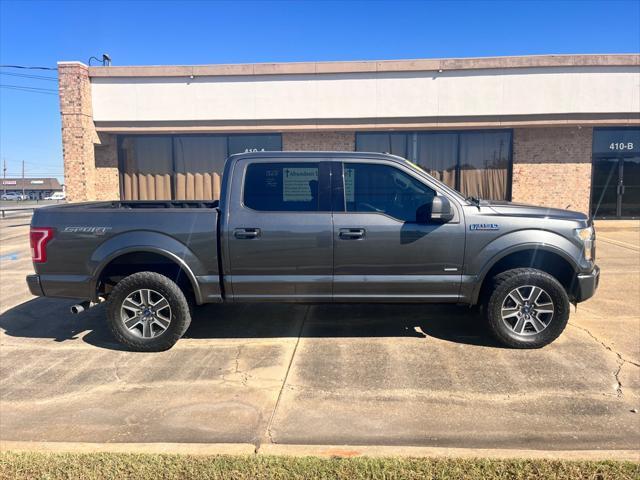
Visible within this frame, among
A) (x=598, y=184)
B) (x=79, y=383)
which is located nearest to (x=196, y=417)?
(x=79, y=383)

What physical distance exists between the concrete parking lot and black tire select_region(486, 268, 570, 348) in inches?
6.2

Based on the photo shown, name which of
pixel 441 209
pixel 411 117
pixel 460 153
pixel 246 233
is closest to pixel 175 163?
pixel 411 117

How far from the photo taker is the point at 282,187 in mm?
4828

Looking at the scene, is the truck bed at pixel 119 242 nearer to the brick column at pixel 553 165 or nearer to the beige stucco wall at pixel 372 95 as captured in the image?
the beige stucco wall at pixel 372 95

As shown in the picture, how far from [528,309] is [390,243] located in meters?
1.52

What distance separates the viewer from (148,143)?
1522cm

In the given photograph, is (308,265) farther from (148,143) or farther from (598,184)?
(598,184)

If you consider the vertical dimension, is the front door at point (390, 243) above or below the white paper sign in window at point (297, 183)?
below

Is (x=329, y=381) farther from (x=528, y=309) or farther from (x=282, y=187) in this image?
(x=528, y=309)

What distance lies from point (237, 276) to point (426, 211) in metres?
1.95

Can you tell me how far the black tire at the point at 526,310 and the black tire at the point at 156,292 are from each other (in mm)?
3043

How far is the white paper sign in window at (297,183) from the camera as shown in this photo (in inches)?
189

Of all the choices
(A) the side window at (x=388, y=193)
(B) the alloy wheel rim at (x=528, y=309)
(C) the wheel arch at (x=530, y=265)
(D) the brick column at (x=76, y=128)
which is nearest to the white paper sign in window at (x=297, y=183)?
(A) the side window at (x=388, y=193)

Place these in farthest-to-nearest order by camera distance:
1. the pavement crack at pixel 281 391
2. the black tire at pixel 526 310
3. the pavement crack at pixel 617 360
Result: the black tire at pixel 526 310 < the pavement crack at pixel 617 360 < the pavement crack at pixel 281 391
